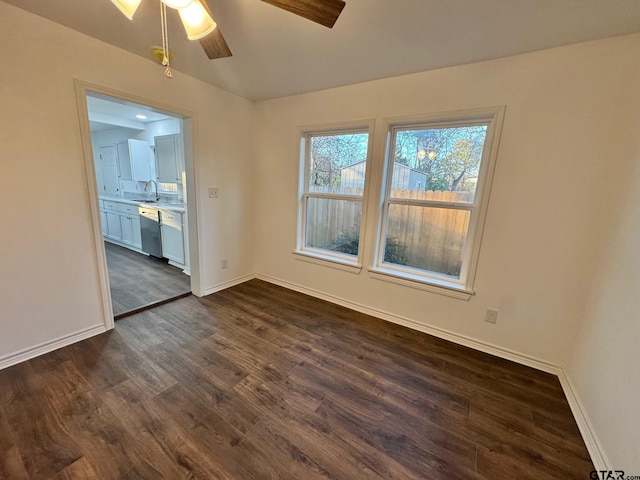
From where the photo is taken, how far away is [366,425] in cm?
154

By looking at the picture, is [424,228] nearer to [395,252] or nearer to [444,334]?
[395,252]

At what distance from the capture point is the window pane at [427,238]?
2397 millimetres

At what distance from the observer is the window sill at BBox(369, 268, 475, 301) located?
7.63ft

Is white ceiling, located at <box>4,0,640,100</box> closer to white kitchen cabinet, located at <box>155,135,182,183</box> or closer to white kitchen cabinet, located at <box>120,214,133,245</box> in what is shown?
white kitchen cabinet, located at <box>155,135,182,183</box>

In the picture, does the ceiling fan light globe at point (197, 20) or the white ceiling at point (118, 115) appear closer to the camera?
the ceiling fan light globe at point (197, 20)

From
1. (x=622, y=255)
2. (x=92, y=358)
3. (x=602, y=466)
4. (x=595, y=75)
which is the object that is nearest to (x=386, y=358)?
(x=602, y=466)

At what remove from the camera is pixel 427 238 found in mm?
2541

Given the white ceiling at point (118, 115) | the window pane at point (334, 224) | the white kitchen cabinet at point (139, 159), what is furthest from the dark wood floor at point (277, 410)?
the white kitchen cabinet at point (139, 159)

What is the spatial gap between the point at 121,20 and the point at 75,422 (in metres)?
2.52

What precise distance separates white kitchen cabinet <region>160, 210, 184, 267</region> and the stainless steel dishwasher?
116 mm

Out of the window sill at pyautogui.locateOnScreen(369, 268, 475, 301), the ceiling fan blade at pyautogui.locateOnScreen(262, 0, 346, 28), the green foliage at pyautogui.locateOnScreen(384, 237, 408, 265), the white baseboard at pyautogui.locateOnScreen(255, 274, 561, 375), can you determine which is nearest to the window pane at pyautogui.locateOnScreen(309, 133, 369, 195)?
the green foliage at pyautogui.locateOnScreen(384, 237, 408, 265)

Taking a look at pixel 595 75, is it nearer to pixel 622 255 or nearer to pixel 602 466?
pixel 622 255

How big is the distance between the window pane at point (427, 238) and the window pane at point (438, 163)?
0.49 ft

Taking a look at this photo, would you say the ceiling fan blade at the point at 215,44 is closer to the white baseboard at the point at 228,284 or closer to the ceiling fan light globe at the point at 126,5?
the ceiling fan light globe at the point at 126,5
